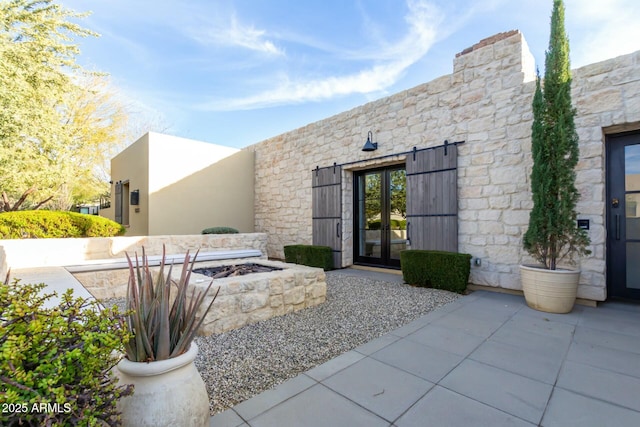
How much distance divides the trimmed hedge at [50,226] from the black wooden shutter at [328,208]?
4036 millimetres

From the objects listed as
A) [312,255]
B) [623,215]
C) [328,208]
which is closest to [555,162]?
[623,215]

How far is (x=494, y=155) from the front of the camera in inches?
168

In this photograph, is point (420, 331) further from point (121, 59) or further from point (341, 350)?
point (121, 59)

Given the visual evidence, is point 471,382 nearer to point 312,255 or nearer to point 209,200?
point 312,255

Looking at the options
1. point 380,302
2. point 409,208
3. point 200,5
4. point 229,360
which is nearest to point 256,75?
point 200,5

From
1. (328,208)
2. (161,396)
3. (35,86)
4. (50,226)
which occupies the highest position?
(35,86)

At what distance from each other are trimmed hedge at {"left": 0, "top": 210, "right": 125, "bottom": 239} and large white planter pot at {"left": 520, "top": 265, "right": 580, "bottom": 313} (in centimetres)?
683

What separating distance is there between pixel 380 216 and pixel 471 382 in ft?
13.7

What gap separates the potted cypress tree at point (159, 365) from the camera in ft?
3.67

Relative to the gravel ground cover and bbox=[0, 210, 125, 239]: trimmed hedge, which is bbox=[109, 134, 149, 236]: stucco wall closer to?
bbox=[0, 210, 125, 239]: trimmed hedge

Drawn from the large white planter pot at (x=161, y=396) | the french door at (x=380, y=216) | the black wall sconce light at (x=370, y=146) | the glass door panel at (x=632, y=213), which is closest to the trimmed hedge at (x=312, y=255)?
the french door at (x=380, y=216)

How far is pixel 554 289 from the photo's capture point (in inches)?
125

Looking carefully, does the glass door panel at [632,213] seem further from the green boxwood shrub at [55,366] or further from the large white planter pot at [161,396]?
the green boxwood shrub at [55,366]

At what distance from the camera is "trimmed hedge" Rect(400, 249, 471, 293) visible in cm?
414
